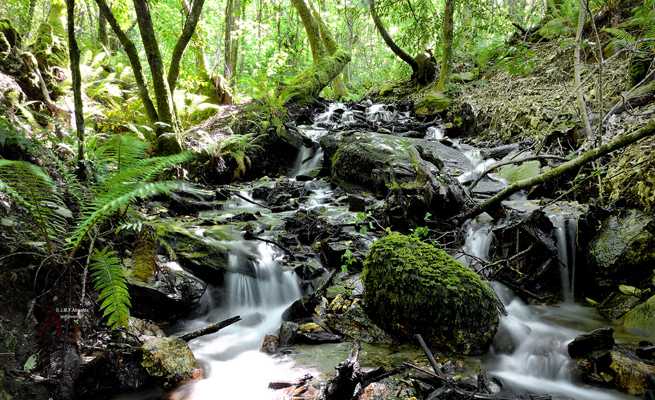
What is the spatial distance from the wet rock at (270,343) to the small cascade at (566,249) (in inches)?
131

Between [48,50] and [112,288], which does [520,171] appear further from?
[48,50]

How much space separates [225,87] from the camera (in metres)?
12.1

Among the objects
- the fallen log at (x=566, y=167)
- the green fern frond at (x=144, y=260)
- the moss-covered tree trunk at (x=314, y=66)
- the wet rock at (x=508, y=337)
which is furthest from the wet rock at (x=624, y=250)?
the moss-covered tree trunk at (x=314, y=66)

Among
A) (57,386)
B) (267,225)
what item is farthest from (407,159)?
(57,386)

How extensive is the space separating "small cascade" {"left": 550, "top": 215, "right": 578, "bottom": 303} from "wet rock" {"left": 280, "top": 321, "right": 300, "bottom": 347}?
3133 mm

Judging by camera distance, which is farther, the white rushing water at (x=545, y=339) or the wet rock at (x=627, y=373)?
the white rushing water at (x=545, y=339)

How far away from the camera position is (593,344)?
105 inches

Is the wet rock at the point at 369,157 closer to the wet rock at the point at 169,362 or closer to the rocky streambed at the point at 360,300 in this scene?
the rocky streambed at the point at 360,300

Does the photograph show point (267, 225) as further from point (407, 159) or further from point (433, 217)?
point (407, 159)

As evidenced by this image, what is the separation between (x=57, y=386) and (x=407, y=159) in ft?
20.4

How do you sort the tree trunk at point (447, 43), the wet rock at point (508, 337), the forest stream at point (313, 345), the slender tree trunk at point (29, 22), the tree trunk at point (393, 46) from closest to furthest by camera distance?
the forest stream at point (313, 345) → the wet rock at point (508, 337) → the tree trunk at point (447, 43) → the slender tree trunk at point (29, 22) → the tree trunk at point (393, 46)

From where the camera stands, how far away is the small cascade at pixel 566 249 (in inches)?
156

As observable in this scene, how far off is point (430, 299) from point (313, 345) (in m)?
1.18

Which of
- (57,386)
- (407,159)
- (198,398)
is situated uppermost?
(407,159)
